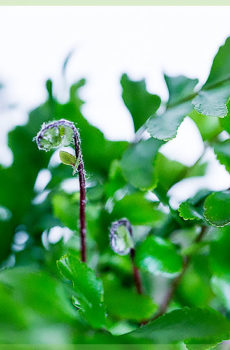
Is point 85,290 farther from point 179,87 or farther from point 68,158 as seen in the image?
point 179,87

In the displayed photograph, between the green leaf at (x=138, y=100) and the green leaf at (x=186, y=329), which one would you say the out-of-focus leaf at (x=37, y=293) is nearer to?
the green leaf at (x=186, y=329)

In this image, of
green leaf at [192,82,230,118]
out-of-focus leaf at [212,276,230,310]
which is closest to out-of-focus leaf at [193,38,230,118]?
green leaf at [192,82,230,118]

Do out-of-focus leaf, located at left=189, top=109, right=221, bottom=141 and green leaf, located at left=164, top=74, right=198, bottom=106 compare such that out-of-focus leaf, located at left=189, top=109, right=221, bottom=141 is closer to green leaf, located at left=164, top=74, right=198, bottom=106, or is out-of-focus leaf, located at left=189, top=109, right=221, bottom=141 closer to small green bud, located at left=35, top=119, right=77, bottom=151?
green leaf, located at left=164, top=74, right=198, bottom=106

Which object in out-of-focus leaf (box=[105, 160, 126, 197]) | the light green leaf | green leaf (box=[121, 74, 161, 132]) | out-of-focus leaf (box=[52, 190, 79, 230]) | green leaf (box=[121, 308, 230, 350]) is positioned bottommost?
out-of-focus leaf (box=[52, 190, 79, 230])

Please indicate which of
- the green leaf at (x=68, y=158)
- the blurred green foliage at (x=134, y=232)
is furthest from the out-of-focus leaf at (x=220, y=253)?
the green leaf at (x=68, y=158)

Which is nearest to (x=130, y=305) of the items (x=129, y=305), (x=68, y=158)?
(x=129, y=305)

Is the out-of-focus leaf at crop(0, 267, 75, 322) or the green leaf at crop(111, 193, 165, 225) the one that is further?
the green leaf at crop(111, 193, 165, 225)

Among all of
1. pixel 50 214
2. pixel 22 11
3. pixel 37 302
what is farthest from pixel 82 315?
pixel 22 11
